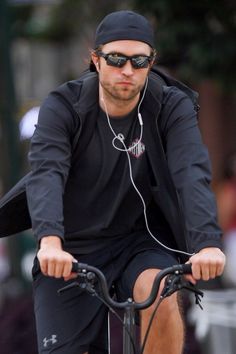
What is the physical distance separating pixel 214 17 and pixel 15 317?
3.25 metres

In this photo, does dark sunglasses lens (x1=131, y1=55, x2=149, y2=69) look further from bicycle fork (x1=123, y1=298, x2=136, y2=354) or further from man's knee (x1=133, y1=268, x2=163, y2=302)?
bicycle fork (x1=123, y1=298, x2=136, y2=354)

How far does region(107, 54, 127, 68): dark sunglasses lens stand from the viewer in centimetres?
498

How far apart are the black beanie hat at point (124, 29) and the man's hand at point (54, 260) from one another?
0.94 m

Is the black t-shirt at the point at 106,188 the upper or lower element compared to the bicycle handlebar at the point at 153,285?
upper

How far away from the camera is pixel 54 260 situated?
15.1 ft

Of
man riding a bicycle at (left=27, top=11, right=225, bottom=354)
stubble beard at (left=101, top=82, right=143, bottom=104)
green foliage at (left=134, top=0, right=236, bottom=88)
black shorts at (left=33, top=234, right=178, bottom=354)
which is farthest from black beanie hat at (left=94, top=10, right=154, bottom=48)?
green foliage at (left=134, top=0, right=236, bottom=88)

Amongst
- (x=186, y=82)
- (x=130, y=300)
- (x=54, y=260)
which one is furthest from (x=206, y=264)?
(x=186, y=82)

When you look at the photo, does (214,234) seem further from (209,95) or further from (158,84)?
(209,95)

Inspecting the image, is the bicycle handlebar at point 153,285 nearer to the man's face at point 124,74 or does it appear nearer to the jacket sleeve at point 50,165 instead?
the jacket sleeve at point 50,165

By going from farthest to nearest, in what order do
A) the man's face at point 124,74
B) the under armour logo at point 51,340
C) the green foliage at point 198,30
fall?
the green foliage at point 198,30 < the under armour logo at point 51,340 < the man's face at point 124,74

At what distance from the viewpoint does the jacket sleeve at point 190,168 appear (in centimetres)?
478

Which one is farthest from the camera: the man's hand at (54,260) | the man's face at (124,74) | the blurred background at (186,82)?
the blurred background at (186,82)

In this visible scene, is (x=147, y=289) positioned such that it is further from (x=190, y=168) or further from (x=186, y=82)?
(x=186, y=82)

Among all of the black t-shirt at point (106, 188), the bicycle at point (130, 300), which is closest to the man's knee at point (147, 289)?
the bicycle at point (130, 300)
